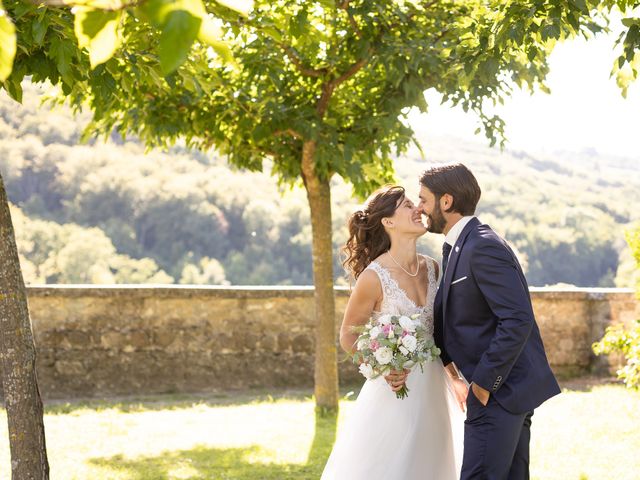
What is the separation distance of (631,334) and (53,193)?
51.6 meters

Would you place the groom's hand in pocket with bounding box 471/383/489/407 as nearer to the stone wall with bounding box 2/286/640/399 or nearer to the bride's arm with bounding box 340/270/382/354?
the bride's arm with bounding box 340/270/382/354

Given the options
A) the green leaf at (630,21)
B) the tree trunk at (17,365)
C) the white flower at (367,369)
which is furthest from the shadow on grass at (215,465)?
the green leaf at (630,21)

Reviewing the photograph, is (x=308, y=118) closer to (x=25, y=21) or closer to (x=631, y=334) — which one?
(x=631, y=334)

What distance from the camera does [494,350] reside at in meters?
3.47

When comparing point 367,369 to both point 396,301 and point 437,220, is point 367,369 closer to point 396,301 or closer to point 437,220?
point 396,301

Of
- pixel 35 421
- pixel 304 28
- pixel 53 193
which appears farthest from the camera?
pixel 53 193

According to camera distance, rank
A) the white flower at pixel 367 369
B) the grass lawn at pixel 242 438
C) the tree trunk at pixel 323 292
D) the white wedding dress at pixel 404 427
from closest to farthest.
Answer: the white flower at pixel 367 369 < the white wedding dress at pixel 404 427 < the grass lawn at pixel 242 438 < the tree trunk at pixel 323 292

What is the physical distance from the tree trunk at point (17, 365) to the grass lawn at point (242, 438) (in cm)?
217

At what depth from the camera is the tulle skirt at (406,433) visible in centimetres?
424

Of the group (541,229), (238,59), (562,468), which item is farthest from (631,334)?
(541,229)

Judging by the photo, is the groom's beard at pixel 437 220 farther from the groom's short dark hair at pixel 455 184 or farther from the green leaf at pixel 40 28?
the green leaf at pixel 40 28

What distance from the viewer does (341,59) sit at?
8164 millimetres

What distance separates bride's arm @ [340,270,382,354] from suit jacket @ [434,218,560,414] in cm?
56

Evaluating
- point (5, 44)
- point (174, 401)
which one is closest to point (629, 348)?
point (174, 401)
